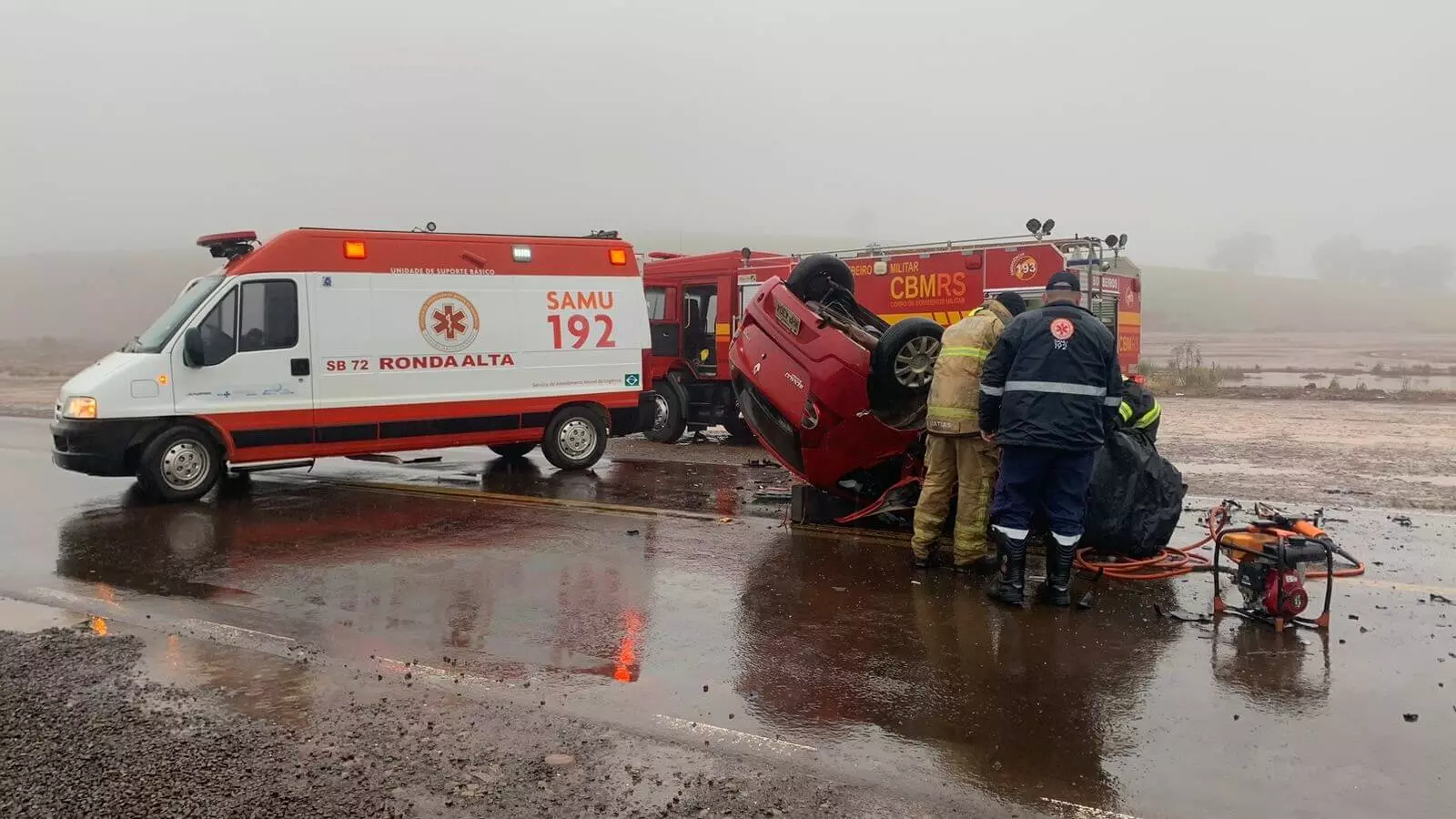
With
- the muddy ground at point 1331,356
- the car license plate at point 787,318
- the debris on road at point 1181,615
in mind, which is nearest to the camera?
the debris on road at point 1181,615

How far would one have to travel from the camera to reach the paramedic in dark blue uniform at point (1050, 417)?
511 centimetres

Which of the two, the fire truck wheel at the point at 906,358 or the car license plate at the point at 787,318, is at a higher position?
the car license plate at the point at 787,318

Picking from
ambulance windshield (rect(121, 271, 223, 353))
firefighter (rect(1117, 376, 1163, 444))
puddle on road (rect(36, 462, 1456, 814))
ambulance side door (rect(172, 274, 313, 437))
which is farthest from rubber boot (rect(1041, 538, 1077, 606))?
ambulance windshield (rect(121, 271, 223, 353))

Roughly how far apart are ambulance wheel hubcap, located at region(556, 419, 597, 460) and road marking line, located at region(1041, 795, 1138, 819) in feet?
26.1

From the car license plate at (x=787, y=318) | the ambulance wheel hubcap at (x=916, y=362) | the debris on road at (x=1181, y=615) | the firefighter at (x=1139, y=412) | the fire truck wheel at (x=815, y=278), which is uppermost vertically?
the fire truck wheel at (x=815, y=278)

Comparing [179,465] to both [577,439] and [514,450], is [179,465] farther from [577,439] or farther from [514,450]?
[577,439]

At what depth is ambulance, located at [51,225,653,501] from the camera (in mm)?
8391

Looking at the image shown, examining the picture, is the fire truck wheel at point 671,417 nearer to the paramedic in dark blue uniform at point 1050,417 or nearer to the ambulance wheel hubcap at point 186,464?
the ambulance wheel hubcap at point 186,464

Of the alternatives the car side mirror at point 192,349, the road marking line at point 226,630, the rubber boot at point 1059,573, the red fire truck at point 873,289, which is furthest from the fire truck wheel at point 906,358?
the car side mirror at point 192,349

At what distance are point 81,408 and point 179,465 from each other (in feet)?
2.96

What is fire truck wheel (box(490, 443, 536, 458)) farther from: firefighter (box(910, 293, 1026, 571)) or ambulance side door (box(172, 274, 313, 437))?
firefighter (box(910, 293, 1026, 571))

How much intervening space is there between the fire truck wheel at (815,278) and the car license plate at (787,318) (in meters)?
0.22

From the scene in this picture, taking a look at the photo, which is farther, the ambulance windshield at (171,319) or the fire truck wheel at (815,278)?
the ambulance windshield at (171,319)

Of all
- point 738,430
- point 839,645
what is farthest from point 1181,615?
point 738,430
